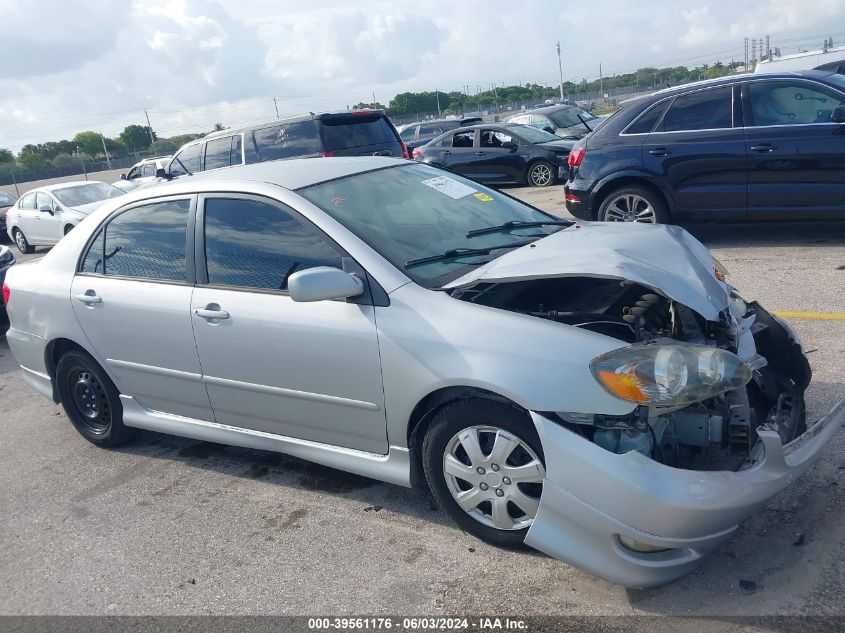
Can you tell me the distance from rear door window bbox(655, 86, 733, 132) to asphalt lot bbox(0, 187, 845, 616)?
3254mm

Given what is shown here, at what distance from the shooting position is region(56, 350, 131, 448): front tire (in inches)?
182

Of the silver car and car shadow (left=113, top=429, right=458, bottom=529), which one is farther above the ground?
the silver car

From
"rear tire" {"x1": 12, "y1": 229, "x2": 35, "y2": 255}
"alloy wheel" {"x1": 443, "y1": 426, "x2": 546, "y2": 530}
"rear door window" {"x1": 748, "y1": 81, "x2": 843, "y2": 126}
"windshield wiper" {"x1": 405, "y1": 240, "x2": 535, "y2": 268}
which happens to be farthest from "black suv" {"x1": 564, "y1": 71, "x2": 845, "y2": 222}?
"rear tire" {"x1": 12, "y1": 229, "x2": 35, "y2": 255}

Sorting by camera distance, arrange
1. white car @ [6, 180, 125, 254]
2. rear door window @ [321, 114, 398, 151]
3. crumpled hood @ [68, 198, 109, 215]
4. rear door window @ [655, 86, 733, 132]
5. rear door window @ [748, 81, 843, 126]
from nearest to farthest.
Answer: rear door window @ [748, 81, 843, 126] < rear door window @ [655, 86, 733, 132] < rear door window @ [321, 114, 398, 151] < crumpled hood @ [68, 198, 109, 215] < white car @ [6, 180, 125, 254]

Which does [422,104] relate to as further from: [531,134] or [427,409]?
[427,409]

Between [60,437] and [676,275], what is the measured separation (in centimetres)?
418

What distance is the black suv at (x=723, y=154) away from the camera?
7043mm

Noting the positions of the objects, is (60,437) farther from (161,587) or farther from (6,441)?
(161,587)

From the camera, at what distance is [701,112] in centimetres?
762

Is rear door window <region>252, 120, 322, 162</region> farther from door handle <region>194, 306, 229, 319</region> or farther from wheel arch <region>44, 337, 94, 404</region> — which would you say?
door handle <region>194, 306, 229, 319</region>

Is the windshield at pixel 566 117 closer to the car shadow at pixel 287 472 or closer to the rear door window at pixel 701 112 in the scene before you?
the rear door window at pixel 701 112

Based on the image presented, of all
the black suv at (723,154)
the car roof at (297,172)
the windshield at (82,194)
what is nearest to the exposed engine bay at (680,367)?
the car roof at (297,172)

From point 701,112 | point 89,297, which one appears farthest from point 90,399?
point 701,112

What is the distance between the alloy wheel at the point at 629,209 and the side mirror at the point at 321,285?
5.31 metres
